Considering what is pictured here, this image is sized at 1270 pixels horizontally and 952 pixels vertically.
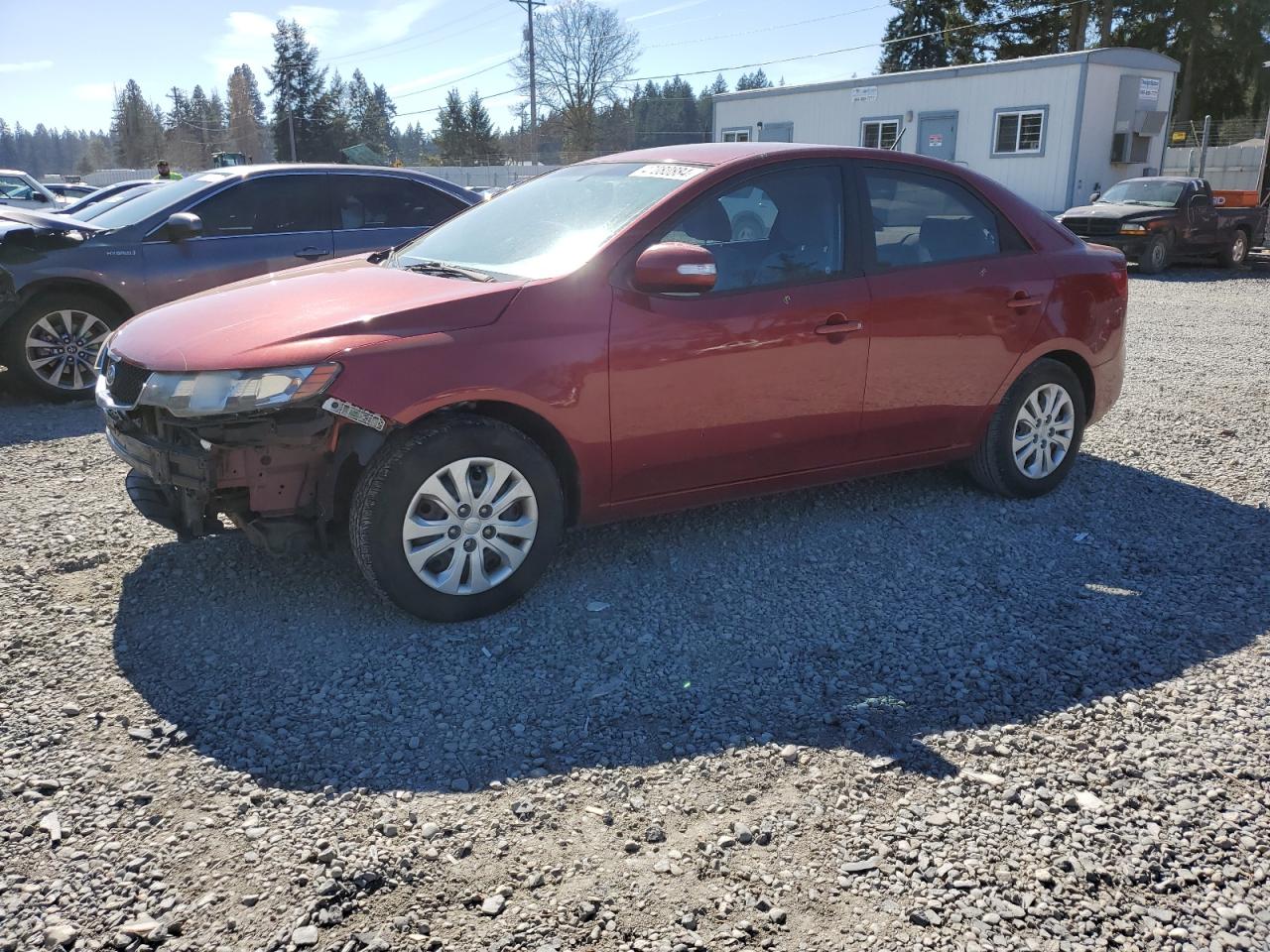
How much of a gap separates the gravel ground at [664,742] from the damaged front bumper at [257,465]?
41 cm

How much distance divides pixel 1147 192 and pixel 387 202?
15.5m

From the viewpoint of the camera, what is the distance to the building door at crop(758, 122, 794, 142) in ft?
92.8

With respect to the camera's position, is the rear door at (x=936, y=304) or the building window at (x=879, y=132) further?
the building window at (x=879, y=132)

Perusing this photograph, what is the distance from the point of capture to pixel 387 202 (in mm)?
8117

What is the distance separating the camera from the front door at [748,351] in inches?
159

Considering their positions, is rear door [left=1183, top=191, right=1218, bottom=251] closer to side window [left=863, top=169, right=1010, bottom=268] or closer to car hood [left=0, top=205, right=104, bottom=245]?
side window [left=863, top=169, right=1010, bottom=268]

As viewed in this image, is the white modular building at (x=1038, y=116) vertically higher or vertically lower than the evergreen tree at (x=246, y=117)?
lower

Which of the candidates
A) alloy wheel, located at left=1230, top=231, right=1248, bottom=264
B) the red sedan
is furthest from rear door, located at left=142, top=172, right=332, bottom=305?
alloy wheel, located at left=1230, top=231, right=1248, bottom=264

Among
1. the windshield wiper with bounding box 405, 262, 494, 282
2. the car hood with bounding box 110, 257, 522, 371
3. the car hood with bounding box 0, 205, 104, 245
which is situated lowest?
the car hood with bounding box 110, 257, 522, 371

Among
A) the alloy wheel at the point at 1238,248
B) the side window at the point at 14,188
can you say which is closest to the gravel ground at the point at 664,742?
the alloy wheel at the point at 1238,248

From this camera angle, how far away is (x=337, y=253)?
7848 millimetres

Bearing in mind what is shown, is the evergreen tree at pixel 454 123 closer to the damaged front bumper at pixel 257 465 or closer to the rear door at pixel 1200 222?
the rear door at pixel 1200 222

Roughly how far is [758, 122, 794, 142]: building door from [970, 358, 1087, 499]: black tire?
80.2 feet

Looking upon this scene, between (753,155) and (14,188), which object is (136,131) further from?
(753,155)
